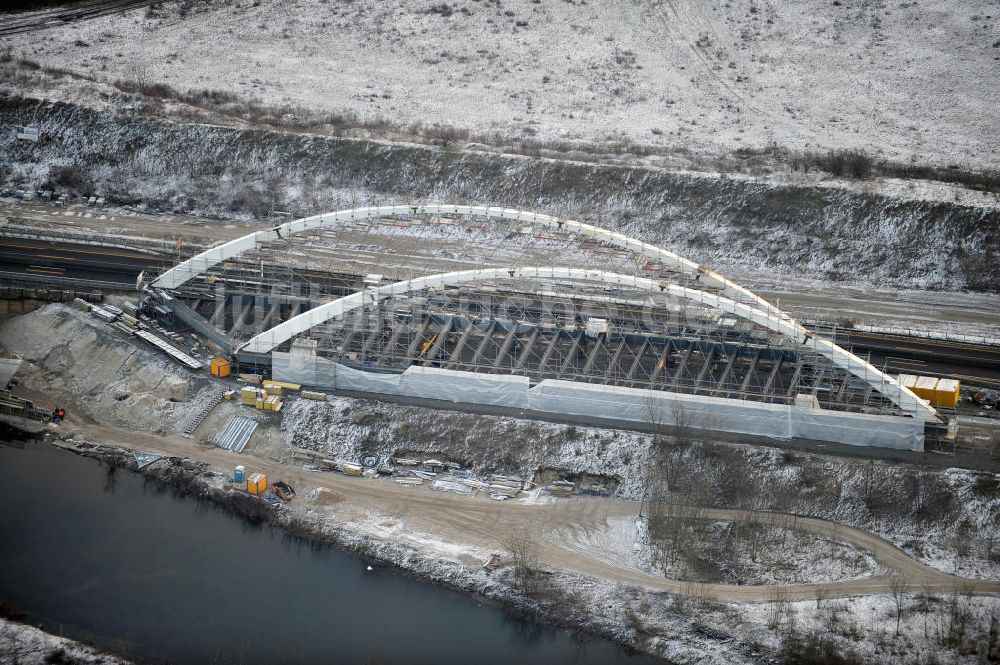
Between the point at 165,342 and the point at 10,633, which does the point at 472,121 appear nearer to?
the point at 165,342

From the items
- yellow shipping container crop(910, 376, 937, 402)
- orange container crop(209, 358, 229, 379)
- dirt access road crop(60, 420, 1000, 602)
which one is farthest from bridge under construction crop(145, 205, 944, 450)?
dirt access road crop(60, 420, 1000, 602)

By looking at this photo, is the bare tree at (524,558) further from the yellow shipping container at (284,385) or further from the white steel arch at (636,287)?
the yellow shipping container at (284,385)

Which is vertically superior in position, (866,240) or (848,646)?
(866,240)

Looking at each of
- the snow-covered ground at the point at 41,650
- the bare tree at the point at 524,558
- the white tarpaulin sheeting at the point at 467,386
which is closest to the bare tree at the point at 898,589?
the bare tree at the point at 524,558

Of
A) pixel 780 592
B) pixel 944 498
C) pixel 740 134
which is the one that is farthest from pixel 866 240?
pixel 780 592

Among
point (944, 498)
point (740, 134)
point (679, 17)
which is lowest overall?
point (944, 498)

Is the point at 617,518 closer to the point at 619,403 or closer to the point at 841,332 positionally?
the point at 619,403

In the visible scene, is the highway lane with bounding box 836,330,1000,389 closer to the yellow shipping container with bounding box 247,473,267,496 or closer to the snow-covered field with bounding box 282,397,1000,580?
the snow-covered field with bounding box 282,397,1000,580
